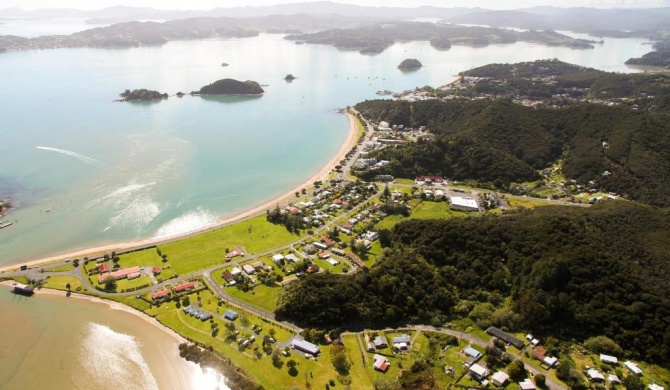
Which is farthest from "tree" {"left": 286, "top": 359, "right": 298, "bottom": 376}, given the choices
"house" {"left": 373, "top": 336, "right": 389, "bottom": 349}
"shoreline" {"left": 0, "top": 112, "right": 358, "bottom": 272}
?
"shoreline" {"left": 0, "top": 112, "right": 358, "bottom": 272}

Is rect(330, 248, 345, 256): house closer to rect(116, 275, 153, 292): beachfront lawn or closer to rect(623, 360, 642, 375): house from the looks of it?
rect(116, 275, 153, 292): beachfront lawn

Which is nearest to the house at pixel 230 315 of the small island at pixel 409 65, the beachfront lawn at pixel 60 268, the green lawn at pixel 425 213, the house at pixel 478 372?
the house at pixel 478 372

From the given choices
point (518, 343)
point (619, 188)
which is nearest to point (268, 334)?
point (518, 343)

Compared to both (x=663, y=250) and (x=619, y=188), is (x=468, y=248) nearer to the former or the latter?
(x=663, y=250)

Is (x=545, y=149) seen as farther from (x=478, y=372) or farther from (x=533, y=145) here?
(x=478, y=372)

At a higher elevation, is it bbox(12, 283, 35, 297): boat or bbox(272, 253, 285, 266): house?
bbox(272, 253, 285, 266): house

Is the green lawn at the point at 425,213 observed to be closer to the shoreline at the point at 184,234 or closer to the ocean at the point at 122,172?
the shoreline at the point at 184,234
